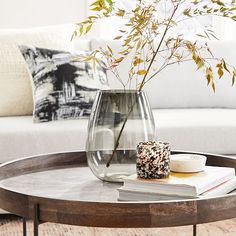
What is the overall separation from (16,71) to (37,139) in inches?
23.8

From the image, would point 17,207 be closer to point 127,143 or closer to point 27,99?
point 127,143

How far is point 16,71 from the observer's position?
3.24m

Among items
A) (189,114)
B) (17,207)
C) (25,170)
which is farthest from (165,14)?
(17,207)

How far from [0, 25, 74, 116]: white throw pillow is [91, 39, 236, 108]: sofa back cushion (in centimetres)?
37

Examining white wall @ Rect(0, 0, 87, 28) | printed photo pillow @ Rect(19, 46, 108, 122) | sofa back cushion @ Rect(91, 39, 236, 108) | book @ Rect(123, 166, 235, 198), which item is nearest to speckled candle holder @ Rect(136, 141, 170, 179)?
book @ Rect(123, 166, 235, 198)

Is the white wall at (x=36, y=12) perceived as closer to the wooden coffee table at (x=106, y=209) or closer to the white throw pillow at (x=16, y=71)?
the white throw pillow at (x=16, y=71)

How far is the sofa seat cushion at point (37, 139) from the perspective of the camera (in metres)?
2.75

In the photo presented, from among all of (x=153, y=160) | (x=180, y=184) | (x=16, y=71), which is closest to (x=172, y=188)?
(x=180, y=184)

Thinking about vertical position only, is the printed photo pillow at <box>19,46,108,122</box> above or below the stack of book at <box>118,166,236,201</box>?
above

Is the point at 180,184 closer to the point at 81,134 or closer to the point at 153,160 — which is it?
the point at 153,160

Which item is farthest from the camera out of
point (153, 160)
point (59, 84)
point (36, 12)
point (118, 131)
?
point (36, 12)

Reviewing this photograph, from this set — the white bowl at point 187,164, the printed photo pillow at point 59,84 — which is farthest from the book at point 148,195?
the printed photo pillow at point 59,84

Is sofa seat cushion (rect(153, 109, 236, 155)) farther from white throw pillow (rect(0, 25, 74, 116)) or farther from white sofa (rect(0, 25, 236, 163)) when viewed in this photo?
white throw pillow (rect(0, 25, 74, 116))

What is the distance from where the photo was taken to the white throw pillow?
3209mm
